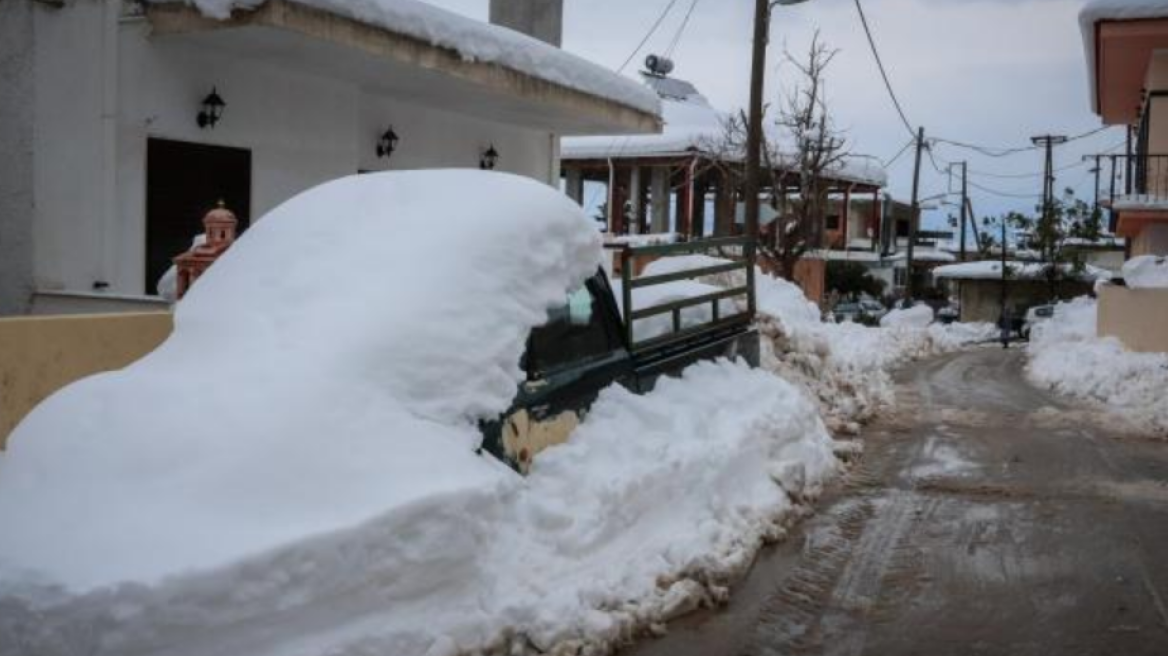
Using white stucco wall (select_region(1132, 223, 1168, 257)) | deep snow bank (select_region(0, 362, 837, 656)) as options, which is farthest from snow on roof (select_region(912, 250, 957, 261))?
deep snow bank (select_region(0, 362, 837, 656))

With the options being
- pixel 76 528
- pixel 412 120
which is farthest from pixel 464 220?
pixel 412 120

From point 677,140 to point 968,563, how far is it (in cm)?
2308

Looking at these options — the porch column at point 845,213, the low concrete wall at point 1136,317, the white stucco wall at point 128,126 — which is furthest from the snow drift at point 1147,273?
the porch column at point 845,213

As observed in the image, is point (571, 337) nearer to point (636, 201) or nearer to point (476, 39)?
point (476, 39)

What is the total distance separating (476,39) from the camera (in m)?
10.9

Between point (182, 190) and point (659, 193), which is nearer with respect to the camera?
point (182, 190)

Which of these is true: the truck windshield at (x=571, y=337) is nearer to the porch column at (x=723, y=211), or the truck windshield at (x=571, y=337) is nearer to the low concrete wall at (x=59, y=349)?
the low concrete wall at (x=59, y=349)

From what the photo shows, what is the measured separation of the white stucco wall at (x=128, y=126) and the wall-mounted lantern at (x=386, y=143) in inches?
16.9

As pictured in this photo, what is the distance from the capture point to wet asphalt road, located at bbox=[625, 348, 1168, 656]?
4746 mm

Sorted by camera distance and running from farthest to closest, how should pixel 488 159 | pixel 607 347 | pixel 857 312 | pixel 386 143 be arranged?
pixel 857 312
pixel 488 159
pixel 386 143
pixel 607 347

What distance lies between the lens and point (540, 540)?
460 cm

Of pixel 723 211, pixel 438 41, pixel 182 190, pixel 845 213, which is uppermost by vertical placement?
pixel 438 41

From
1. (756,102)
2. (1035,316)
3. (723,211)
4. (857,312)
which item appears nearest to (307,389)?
(756,102)

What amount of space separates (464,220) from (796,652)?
97.4 inches
